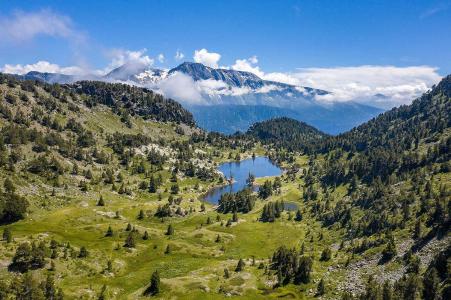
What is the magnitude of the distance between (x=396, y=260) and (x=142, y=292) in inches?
3198

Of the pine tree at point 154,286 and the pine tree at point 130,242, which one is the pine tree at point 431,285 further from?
the pine tree at point 130,242

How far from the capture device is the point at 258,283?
5103 inches

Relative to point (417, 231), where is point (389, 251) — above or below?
below

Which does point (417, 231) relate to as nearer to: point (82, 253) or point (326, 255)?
point (326, 255)

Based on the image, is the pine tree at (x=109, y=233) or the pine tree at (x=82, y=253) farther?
the pine tree at (x=109, y=233)

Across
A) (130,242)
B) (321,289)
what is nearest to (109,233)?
(130,242)

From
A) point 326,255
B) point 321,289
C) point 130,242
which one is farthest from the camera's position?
point 130,242

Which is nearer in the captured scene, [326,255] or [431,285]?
[431,285]

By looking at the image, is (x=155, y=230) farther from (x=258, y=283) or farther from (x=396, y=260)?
(x=396, y=260)

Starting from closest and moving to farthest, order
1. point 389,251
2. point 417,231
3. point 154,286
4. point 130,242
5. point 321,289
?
point 154,286 < point 321,289 < point 389,251 < point 417,231 < point 130,242

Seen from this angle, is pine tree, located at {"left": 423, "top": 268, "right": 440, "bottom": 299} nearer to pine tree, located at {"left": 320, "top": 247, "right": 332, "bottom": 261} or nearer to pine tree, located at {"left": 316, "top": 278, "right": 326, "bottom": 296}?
pine tree, located at {"left": 316, "top": 278, "right": 326, "bottom": 296}

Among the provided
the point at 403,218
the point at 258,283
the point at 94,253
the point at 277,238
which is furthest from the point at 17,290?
the point at 403,218

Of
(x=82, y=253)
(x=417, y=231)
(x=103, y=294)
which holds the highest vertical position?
(x=417, y=231)

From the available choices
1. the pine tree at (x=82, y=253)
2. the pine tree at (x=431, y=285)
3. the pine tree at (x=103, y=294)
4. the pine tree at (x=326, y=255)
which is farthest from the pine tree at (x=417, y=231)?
the pine tree at (x=82, y=253)
